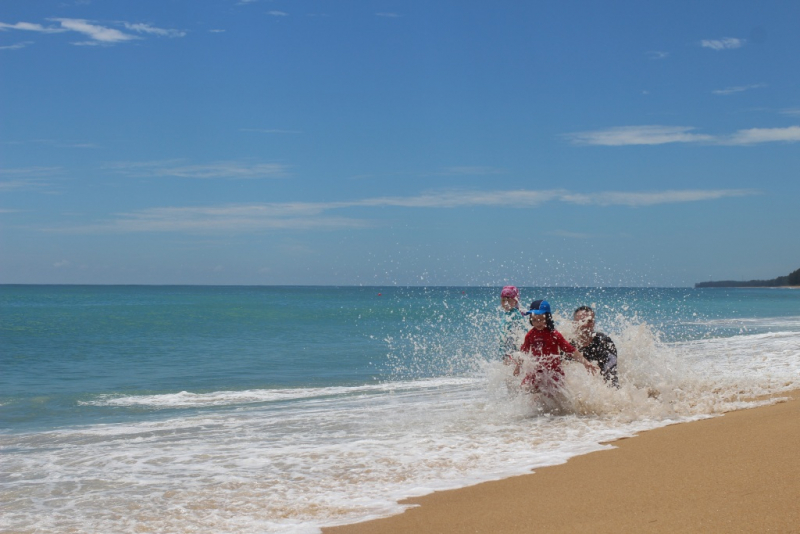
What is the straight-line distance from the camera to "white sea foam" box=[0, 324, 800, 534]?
17.3ft

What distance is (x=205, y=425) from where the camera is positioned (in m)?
9.30

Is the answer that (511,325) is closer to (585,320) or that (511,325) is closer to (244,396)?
(585,320)

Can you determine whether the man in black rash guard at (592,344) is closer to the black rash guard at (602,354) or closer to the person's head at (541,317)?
the black rash guard at (602,354)

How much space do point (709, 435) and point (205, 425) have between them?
610 centimetres

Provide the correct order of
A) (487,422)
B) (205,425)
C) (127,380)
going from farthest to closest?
(127,380) < (205,425) < (487,422)

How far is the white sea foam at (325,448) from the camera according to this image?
5266 millimetres

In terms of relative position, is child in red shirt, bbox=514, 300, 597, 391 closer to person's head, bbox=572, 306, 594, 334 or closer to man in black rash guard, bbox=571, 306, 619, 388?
man in black rash guard, bbox=571, 306, 619, 388

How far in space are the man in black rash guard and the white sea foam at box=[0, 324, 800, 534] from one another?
0.32m

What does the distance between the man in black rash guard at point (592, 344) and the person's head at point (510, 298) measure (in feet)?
2.50

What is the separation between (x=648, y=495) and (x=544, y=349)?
3.62 m

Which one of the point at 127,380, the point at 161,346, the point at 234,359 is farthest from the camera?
the point at 161,346

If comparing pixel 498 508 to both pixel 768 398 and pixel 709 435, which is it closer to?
pixel 709 435

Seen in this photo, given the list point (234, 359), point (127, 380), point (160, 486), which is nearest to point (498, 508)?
point (160, 486)

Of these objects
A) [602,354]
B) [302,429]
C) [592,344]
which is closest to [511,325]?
[592,344]
